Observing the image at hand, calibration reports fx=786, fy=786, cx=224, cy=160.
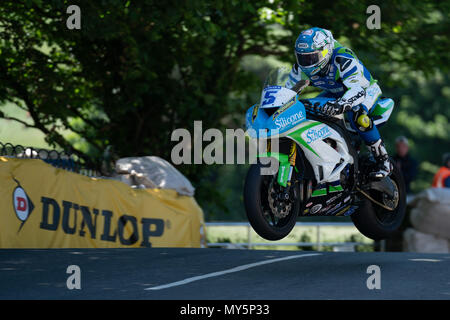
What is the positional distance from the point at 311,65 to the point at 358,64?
0.63 metres

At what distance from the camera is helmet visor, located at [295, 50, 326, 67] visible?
902cm

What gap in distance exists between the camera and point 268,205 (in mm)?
8336

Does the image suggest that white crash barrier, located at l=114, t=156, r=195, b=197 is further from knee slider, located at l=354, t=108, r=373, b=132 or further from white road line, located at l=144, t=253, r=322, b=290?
knee slider, located at l=354, t=108, r=373, b=132

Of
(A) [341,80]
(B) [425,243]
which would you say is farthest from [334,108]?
(B) [425,243]

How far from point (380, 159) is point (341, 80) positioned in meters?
1.38

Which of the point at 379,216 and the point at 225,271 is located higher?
the point at 379,216

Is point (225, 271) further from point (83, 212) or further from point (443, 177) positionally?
point (443, 177)

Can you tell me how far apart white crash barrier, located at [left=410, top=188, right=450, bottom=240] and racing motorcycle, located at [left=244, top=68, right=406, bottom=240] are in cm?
708

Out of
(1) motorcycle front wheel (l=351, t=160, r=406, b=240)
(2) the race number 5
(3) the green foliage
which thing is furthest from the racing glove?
(3) the green foliage

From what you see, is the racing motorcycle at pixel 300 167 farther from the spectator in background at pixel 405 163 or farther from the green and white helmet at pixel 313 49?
the spectator in background at pixel 405 163

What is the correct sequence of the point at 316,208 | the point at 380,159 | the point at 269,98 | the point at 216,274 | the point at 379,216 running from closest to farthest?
the point at 269,98
the point at 216,274
the point at 316,208
the point at 380,159
the point at 379,216

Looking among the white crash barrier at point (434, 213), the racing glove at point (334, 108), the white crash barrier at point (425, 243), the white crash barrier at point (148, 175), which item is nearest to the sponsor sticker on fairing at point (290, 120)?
the racing glove at point (334, 108)

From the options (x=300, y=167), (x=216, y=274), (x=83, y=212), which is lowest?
(x=216, y=274)
